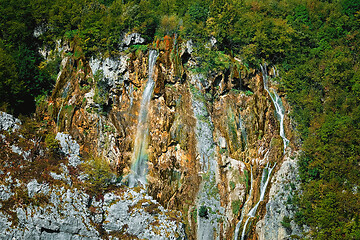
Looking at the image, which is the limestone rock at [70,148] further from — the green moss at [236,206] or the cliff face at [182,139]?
the green moss at [236,206]

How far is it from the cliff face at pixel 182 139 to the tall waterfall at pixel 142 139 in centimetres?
32

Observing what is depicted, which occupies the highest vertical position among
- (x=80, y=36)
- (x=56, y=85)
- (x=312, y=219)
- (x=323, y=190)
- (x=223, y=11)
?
(x=223, y=11)

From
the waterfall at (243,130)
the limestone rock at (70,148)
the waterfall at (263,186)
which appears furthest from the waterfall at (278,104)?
the limestone rock at (70,148)

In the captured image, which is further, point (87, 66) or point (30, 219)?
point (87, 66)

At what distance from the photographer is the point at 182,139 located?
37875 millimetres

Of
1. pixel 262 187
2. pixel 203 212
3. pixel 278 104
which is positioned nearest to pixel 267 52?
pixel 278 104

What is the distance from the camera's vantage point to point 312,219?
34500 millimetres

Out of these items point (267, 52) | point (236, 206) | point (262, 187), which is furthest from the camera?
point (267, 52)

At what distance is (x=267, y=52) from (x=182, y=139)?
14585mm

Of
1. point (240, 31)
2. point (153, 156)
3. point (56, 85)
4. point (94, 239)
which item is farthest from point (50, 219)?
point (240, 31)

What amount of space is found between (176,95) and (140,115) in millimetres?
4063

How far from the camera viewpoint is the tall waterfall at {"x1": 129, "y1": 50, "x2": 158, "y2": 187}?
1499 inches

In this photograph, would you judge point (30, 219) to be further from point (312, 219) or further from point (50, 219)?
point (312, 219)

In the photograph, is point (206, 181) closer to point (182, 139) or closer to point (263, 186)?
point (182, 139)
